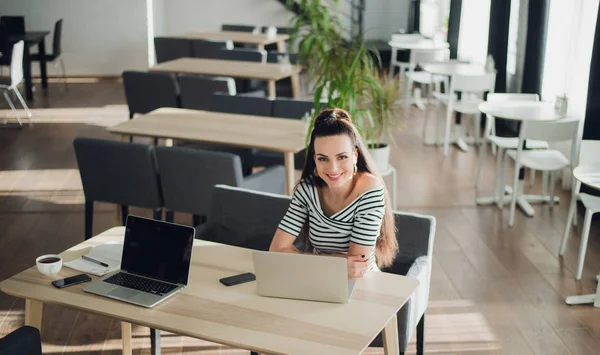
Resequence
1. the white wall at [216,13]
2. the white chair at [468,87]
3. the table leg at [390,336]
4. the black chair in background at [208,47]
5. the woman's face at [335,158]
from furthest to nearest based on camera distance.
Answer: the white wall at [216,13] → the black chair in background at [208,47] → the white chair at [468,87] → the woman's face at [335,158] → the table leg at [390,336]

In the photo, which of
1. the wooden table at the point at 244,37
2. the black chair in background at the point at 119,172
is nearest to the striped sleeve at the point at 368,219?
the black chair in background at the point at 119,172

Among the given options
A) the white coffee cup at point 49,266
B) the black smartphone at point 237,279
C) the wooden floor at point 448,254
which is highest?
the white coffee cup at point 49,266

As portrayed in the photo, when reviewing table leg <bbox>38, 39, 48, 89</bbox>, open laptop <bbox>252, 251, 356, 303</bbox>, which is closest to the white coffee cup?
open laptop <bbox>252, 251, 356, 303</bbox>

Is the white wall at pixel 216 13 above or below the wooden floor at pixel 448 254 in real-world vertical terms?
above

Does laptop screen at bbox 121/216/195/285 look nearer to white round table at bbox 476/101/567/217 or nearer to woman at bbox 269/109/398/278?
woman at bbox 269/109/398/278

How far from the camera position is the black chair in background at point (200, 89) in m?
6.62

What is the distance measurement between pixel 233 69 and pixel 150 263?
4929 mm

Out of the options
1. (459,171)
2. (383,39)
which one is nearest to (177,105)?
(459,171)

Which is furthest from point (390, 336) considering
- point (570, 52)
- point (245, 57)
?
point (245, 57)

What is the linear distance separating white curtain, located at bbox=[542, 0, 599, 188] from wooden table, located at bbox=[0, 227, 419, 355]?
387 centimetres

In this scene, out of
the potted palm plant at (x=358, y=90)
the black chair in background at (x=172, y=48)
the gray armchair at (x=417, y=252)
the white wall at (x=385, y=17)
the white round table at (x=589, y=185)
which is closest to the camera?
the gray armchair at (x=417, y=252)

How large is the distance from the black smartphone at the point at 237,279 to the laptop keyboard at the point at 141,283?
180 millimetres

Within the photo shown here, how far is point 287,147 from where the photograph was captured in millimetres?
4605

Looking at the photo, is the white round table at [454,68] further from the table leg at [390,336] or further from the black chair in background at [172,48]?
the table leg at [390,336]
